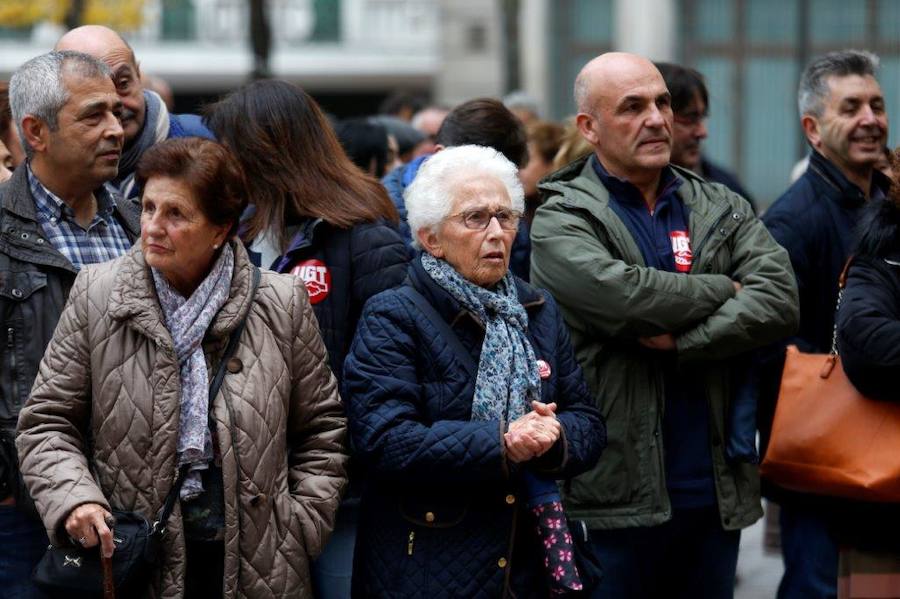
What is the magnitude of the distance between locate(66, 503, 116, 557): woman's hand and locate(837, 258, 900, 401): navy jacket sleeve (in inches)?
88.9

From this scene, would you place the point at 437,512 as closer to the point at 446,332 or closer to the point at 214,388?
the point at 446,332

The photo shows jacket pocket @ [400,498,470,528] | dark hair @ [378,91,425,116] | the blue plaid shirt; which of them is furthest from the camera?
dark hair @ [378,91,425,116]

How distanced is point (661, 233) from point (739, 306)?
40cm

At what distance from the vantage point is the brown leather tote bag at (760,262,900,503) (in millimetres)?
4703

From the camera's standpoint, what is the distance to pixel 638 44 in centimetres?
2344

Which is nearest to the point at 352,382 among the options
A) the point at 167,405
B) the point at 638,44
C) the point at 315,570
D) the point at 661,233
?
the point at 167,405

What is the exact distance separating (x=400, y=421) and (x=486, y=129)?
6.62 feet

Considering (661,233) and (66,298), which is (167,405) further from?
(661,233)

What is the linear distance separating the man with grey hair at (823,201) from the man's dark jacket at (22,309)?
245cm

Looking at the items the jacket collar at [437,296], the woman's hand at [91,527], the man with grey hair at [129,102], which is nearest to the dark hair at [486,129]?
the man with grey hair at [129,102]

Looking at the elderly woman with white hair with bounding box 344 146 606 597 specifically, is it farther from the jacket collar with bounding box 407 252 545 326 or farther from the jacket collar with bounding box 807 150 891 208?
the jacket collar with bounding box 807 150 891 208

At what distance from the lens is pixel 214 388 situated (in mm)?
4324

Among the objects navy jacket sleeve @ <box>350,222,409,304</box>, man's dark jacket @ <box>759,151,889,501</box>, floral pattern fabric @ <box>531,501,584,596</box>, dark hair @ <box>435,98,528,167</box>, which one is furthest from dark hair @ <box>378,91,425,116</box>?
floral pattern fabric @ <box>531,501,584,596</box>

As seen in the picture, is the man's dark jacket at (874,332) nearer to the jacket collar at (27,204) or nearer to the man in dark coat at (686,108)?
the man in dark coat at (686,108)
